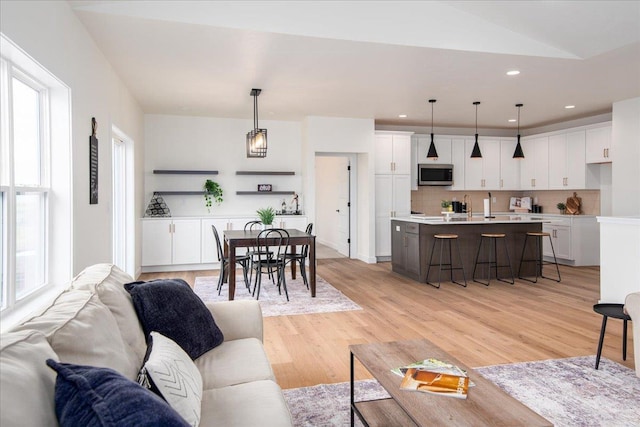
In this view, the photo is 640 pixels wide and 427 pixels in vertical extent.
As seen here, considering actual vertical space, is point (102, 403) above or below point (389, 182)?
below

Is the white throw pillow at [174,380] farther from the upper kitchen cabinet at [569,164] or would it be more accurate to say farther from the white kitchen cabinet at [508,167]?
the white kitchen cabinet at [508,167]

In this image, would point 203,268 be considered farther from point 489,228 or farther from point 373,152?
point 489,228

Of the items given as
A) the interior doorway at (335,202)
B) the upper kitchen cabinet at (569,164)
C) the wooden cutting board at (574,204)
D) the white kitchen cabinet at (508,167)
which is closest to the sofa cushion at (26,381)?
the interior doorway at (335,202)

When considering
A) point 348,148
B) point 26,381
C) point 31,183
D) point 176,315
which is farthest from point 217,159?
Result: point 26,381

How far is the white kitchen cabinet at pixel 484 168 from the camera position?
8.66 meters

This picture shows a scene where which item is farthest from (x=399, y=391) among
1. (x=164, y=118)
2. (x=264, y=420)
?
(x=164, y=118)

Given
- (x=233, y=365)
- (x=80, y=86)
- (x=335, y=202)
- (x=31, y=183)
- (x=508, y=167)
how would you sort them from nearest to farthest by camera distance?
(x=233, y=365) → (x=31, y=183) → (x=80, y=86) → (x=508, y=167) → (x=335, y=202)

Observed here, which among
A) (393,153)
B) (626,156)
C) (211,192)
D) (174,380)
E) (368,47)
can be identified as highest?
(368,47)

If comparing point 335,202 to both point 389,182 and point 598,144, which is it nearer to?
point 389,182

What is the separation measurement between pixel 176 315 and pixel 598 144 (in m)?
7.57

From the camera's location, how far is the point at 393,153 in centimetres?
805

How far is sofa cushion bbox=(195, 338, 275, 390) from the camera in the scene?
6.14ft

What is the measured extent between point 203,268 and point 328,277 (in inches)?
87.6

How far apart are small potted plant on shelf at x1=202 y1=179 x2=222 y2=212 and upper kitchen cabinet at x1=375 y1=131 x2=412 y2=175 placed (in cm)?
285
